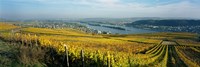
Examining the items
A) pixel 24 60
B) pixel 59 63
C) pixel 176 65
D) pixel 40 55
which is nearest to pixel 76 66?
pixel 59 63

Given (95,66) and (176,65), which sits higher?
(95,66)

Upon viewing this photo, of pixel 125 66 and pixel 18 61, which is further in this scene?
pixel 125 66

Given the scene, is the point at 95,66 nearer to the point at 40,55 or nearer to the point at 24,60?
the point at 40,55

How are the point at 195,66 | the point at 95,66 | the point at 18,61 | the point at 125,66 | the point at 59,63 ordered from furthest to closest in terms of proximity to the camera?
the point at 195,66 < the point at 125,66 < the point at 95,66 < the point at 59,63 < the point at 18,61

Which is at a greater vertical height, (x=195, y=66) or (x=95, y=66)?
(x=95, y=66)

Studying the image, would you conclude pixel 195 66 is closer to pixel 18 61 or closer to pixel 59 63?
pixel 59 63

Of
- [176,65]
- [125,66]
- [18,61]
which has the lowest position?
[176,65]

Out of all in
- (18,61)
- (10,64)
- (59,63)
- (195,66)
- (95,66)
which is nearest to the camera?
(10,64)

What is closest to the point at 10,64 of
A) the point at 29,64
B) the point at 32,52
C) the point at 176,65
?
the point at 29,64

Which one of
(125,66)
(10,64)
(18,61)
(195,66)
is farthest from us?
(195,66)
